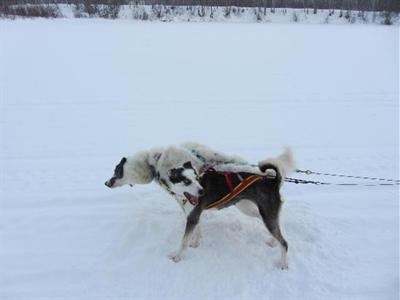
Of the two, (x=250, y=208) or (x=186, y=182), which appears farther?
(x=250, y=208)

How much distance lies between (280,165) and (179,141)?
3.12 meters

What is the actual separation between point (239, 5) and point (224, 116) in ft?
52.8

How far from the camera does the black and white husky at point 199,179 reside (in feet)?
10.9

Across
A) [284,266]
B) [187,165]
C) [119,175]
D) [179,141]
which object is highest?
[187,165]

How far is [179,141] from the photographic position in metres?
6.29

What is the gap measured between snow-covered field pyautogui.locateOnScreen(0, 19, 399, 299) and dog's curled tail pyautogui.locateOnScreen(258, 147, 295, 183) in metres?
0.73

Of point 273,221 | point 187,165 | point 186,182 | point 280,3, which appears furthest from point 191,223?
point 280,3

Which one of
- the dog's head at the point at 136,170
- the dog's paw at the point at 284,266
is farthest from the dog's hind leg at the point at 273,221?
the dog's head at the point at 136,170

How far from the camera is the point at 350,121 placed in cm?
703

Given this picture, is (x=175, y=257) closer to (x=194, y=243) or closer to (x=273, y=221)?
(x=194, y=243)

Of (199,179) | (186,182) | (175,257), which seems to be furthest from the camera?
(175,257)

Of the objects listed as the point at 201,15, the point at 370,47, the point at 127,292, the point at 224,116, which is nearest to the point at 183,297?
the point at 127,292

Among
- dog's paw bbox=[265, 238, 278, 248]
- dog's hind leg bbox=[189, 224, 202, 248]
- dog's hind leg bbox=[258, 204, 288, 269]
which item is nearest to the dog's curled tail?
dog's hind leg bbox=[258, 204, 288, 269]

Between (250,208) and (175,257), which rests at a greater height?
(250,208)
